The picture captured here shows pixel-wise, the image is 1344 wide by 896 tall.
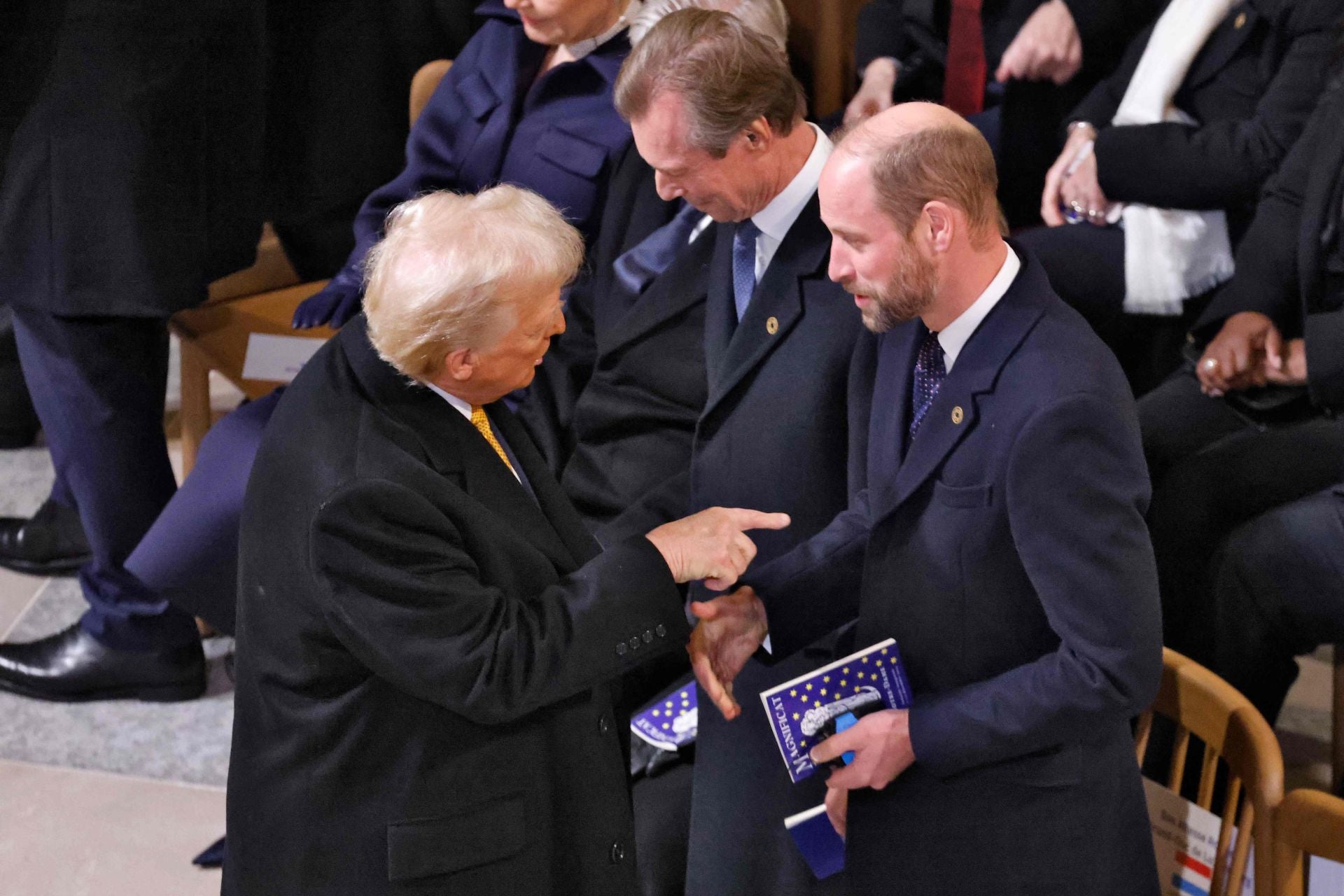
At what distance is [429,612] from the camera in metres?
1.59

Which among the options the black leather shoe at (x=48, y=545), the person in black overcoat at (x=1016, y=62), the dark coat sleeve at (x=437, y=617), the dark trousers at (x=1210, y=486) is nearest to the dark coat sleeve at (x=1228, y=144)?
the person in black overcoat at (x=1016, y=62)

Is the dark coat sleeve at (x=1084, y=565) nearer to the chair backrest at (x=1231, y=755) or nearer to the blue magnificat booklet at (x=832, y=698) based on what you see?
the blue magnificat booklet at (x=832, y=698)

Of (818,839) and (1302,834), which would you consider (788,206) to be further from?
(1302,834)

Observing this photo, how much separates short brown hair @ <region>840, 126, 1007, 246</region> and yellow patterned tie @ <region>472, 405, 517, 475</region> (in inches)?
20.5

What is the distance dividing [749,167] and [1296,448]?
1.28m

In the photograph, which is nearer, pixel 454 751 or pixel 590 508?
pixel 454 751

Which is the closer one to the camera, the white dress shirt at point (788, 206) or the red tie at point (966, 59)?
the white dress shirt at point (788, 206)

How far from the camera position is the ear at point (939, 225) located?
1.66m

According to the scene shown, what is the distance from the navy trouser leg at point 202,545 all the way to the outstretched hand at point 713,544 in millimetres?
1364

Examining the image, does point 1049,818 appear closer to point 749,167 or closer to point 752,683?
point 752,683

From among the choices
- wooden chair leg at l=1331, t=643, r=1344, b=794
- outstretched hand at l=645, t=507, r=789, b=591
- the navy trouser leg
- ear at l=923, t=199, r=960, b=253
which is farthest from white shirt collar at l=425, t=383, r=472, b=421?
wooden chair leg at l=1331, t=643, r=1344, b=794

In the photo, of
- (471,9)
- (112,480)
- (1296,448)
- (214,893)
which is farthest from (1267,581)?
(471,9)

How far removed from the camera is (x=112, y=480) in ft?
10.9

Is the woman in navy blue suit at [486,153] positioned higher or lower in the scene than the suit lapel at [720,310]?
lower
